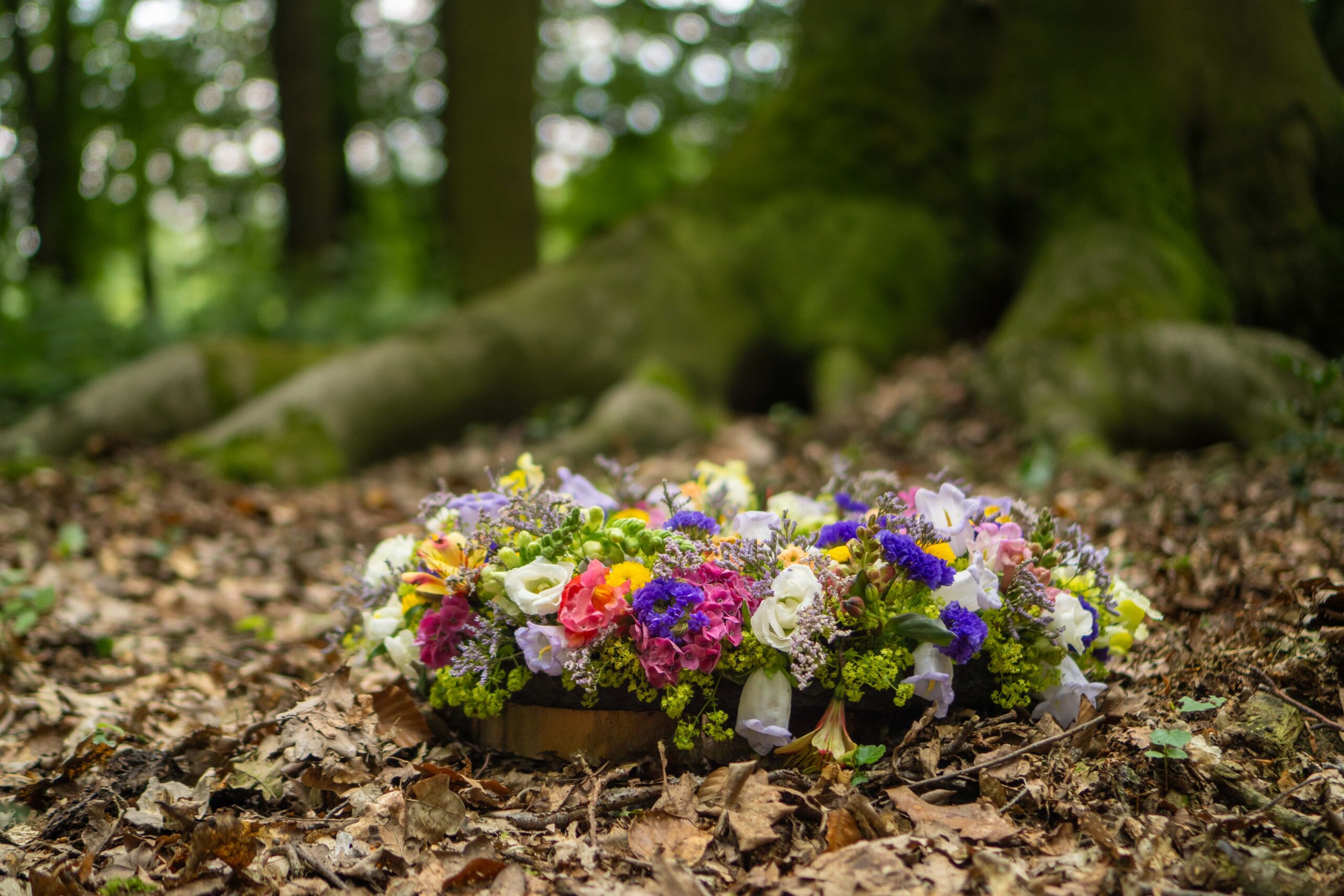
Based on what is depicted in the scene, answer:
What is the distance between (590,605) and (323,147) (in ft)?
41.0

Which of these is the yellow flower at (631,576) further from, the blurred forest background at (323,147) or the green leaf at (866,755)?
the blurred forest background at (323,147)

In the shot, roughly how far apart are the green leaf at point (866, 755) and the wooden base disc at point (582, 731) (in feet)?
1.60

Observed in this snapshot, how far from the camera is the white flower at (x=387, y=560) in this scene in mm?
3029

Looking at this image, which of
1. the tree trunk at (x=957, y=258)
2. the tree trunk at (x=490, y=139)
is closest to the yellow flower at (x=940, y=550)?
the tree trunk at (x=957, y=258)

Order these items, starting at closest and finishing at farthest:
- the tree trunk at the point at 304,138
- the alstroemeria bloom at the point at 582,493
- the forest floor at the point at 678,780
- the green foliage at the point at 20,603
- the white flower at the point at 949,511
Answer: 1. the forest floor at the point at 678,780
2. the white flower at the point at 949,511
3. the alstroemeria bloom at the point at 582,493
4. the green foliage at the point at 20,603
5. the tree trunk at the point at 304,138

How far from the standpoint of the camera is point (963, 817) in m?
2.21

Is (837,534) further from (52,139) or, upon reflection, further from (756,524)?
(52,139)

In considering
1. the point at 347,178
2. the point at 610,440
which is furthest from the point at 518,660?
the point at 347,178

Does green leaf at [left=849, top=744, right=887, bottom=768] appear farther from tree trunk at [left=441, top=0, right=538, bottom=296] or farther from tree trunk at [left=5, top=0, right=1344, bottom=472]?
tree trunk at [left=441, top=0, right=538, bottom=296]

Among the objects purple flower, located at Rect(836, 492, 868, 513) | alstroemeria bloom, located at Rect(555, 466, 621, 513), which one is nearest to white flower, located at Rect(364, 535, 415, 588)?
alstroemeria bloom, located at Rect(555, 466, 621, 513)

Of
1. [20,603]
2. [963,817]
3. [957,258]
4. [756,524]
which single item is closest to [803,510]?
[756,524]

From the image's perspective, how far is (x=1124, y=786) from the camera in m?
2.32

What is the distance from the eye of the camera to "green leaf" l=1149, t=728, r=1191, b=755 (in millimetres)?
2291

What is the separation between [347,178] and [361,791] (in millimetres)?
16844
